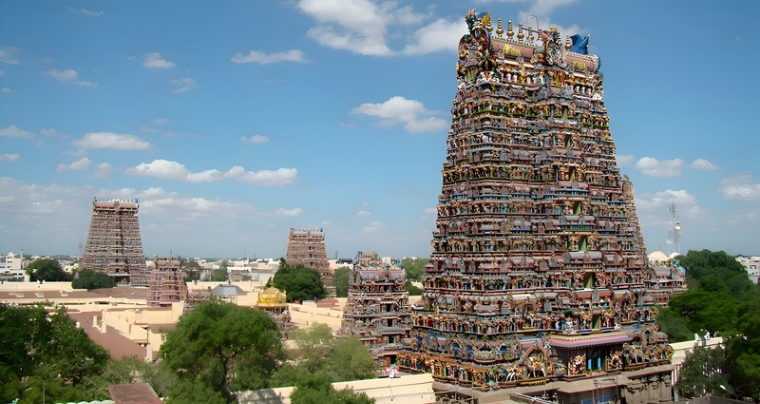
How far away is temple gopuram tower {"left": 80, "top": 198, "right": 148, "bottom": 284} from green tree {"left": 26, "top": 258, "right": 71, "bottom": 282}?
36.3 feet

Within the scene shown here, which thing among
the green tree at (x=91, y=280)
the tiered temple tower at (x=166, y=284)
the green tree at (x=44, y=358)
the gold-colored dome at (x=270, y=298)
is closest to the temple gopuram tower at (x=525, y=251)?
the green tree at (x=44, y=358)

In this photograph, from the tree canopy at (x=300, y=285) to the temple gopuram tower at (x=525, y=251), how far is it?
3674 cm

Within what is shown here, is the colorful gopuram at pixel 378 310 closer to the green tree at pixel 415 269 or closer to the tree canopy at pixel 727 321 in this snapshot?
the tree canopy at pixel 727 321

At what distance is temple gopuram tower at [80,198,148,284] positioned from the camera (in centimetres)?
8519

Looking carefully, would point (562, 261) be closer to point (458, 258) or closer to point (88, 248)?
point (458, 258)

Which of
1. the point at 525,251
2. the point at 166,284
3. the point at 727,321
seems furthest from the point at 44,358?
the point at 727,321

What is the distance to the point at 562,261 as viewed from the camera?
34938mm

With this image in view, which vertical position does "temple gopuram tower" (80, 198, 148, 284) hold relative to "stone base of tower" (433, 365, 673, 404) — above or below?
above

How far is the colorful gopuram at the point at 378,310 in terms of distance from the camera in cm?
3909

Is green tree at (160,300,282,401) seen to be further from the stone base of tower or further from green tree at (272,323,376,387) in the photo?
the stone base of tower

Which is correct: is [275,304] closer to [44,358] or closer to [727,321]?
[44,358]

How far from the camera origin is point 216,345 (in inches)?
986

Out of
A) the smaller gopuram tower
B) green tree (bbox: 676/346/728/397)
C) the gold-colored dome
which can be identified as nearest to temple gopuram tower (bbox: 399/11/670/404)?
green tree (bbox: 676/346/728/397)

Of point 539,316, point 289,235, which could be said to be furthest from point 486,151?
point 289,235
